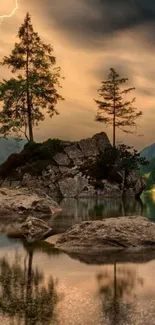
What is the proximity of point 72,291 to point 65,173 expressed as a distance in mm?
43740

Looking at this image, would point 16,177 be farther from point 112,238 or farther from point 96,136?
point 112,238

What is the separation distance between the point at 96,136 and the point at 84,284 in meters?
49.0

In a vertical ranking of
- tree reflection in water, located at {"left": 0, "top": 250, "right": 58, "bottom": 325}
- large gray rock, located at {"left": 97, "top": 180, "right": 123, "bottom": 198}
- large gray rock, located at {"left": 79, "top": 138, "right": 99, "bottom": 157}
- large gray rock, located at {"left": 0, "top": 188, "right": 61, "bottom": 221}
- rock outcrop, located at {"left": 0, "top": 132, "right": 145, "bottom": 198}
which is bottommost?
tree reflection in water, located at {"left": 0, "top": 250, "right": 58, "bottom": 325}

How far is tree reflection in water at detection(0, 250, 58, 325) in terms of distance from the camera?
19.9ft

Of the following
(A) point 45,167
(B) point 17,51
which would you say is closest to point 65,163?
(A) point 45,167

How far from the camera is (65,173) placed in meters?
51.2

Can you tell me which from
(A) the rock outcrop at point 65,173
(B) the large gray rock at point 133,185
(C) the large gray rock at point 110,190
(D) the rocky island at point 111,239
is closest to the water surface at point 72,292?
(D) the rocky island at point 111,239

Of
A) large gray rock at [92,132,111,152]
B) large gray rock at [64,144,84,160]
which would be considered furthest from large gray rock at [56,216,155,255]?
large gray rock at [92,132,111,152]

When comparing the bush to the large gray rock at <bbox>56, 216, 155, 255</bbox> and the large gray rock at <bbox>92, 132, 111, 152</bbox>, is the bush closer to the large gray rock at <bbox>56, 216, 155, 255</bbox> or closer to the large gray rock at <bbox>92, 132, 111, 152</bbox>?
the large gray rock at <bbox>92, 132, 111, 152</bbox>

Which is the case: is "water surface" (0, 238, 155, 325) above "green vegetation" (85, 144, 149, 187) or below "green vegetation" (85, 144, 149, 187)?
below

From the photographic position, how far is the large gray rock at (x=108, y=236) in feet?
40.8

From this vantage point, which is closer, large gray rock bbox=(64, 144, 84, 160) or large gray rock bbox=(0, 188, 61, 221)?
large gray rock bbox=(0, 188, 61, 221)

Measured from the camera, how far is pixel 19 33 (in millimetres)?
61094

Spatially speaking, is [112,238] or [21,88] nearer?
[112,238]
